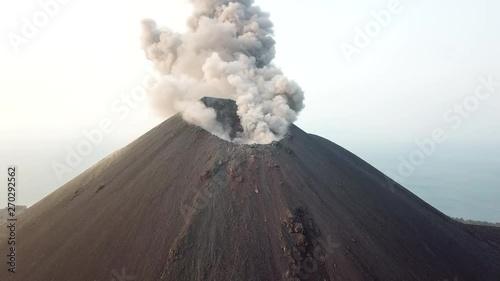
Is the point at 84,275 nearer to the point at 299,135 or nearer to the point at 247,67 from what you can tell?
the point at 299,135

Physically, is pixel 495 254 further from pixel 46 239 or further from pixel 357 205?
pixel 46 239

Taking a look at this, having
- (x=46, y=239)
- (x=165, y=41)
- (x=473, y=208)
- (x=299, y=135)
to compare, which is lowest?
(x=473, y=208)

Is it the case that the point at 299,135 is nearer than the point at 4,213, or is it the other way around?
the point at 299,135

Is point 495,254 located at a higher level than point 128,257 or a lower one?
lower

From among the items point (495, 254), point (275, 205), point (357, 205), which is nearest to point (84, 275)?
point (275, 205)

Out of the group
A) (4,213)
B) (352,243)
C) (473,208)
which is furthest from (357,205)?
(473,208)

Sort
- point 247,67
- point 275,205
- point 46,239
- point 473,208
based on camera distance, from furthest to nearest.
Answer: point 473,208 < point 247,67 < point 46,239 < point 275,205

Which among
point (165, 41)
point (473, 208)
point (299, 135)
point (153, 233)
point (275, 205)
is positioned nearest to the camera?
point (153, 233)
